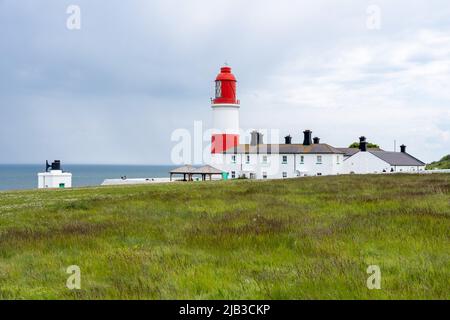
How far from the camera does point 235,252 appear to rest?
9.97 meters

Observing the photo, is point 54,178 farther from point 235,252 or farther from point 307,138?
point 235,252

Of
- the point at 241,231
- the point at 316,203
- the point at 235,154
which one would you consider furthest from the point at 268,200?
the point at 235,154

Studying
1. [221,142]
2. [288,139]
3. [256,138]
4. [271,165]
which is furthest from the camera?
[288,139]

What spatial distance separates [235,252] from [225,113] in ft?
205

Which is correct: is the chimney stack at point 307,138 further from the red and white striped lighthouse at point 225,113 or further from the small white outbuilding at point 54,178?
the small white outbuilding at point 54,178

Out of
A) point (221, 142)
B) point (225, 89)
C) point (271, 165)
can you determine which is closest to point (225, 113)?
point (225, 89)

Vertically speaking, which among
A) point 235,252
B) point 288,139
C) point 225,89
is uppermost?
point 225,89

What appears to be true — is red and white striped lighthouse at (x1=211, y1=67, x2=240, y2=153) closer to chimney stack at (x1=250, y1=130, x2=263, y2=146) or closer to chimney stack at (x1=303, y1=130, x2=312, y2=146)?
chimney stack at (x1=250, y1=130, x2=263, y2=146)

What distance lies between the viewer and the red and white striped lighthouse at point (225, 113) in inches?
2837

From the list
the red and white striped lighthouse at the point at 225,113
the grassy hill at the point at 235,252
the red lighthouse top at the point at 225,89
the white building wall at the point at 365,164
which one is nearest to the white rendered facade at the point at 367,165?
the white building wall at the point at 365,164

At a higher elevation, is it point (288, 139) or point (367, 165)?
point (288, 139)

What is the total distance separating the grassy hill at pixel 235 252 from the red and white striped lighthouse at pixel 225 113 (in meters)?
55.5

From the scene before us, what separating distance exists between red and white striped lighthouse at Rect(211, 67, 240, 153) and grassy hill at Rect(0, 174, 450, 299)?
55491 millimetres
